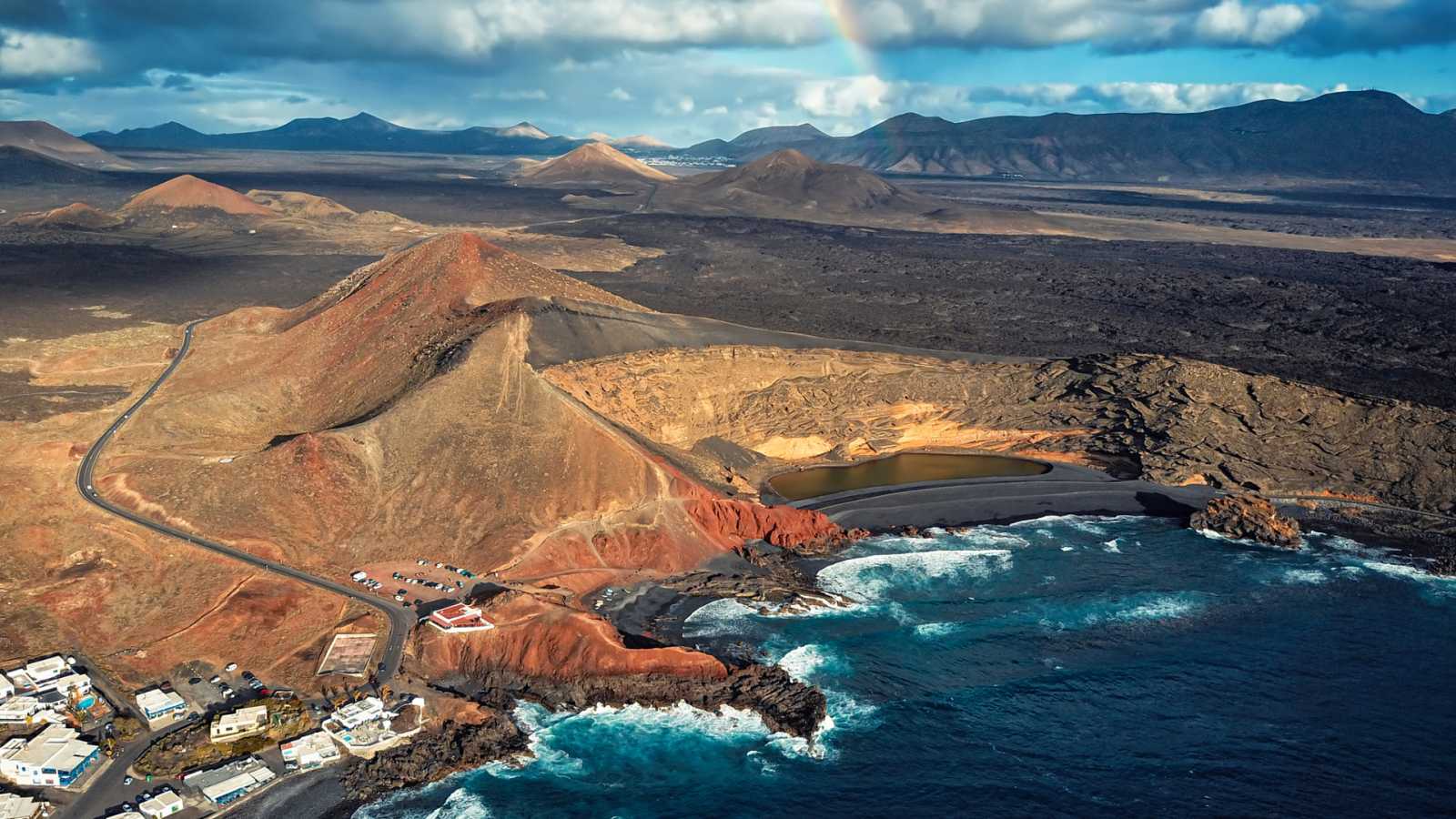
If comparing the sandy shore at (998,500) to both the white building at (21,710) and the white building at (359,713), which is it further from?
the white building at (21,710)

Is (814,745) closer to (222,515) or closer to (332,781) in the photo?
(332,781)

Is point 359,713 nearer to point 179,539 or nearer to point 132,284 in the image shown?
point 179,539

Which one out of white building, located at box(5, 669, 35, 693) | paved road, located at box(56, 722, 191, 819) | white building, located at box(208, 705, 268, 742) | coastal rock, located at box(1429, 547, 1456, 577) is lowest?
paved road, located at box(56, 722, 191, 819)

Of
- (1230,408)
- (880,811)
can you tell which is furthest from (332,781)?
(1230,408)

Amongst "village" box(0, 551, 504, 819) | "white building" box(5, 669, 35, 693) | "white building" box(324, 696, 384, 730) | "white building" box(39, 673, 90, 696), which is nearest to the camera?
"village" box(0, 551, 504, 819)

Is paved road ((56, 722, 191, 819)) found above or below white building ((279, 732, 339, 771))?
below

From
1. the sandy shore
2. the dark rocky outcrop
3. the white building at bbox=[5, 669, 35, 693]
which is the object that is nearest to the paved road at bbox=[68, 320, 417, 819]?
the dark rocky outcrop

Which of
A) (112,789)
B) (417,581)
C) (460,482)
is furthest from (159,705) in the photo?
(460,482)

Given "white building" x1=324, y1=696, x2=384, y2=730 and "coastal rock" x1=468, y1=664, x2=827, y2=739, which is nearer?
"white building" x1=324, y1=696, x2=384, y2=730

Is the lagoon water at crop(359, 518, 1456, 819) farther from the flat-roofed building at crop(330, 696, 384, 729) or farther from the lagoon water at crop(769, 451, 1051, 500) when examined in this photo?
the lagoon water at crop(769, 451, 1051, 500)
